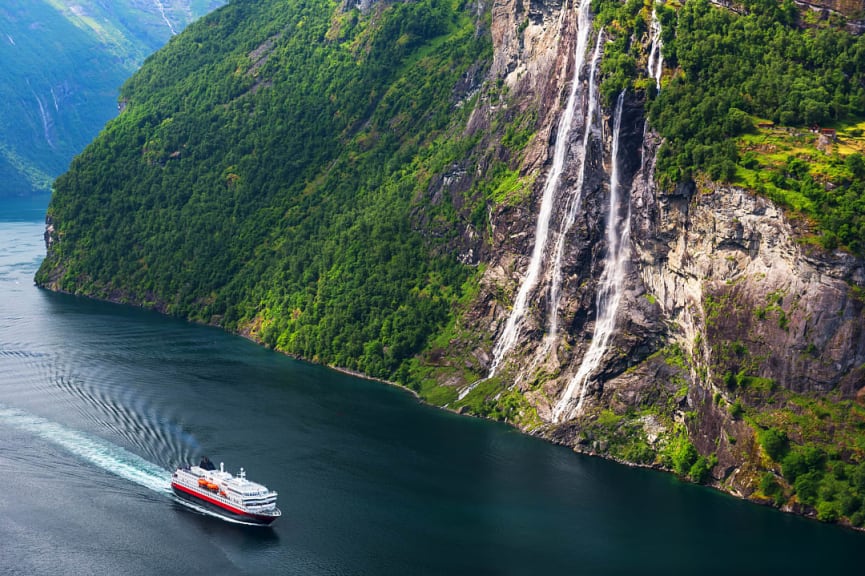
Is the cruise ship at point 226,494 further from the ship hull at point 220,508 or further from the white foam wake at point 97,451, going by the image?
the white foam wake at point 97,451

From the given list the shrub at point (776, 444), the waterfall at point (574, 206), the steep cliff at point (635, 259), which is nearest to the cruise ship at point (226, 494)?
the steep cliff at point (635, 259)

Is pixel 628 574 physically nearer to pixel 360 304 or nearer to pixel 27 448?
pixel 27 448

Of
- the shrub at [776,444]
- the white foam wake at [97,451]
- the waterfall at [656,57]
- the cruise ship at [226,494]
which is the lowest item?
the white foam wake at [97,451]

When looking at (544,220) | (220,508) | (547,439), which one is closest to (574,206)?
(544,220)

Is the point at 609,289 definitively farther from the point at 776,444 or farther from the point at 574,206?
the point at 776,444

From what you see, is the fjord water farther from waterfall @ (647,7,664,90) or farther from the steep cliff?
waterfall @ (647,7,664,90)

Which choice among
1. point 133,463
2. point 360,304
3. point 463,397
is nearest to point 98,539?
point 133,463

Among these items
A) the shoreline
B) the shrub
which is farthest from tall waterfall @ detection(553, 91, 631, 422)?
the shrub
